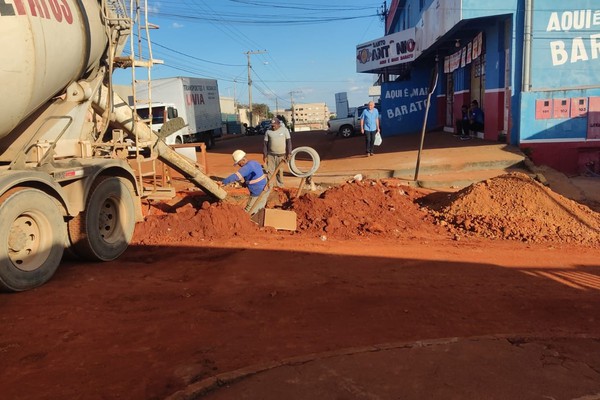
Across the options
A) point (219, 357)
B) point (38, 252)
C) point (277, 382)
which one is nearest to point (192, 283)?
point (38, 252)

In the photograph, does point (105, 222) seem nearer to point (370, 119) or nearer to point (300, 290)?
point (300, 290)

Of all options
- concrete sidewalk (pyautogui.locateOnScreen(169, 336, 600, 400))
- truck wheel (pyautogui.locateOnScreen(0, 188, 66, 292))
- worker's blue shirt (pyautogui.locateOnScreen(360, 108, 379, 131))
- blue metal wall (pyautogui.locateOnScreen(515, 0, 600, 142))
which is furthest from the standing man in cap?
concrete sidewalk (pyautogui.locateOnScreen(169, 336, 600, 400))

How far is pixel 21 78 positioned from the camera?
4.99 m

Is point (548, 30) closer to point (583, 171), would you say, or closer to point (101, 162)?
Result: point (583, 171)

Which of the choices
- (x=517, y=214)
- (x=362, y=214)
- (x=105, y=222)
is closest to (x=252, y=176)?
(x=362, y=214)

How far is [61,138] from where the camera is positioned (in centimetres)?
606

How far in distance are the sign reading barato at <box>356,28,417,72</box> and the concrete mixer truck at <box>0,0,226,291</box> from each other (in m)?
18.5

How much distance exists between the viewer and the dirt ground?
3.90 meters

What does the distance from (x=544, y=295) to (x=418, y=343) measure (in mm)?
2039

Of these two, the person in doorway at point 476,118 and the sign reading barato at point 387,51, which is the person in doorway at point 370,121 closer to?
the person in doorway at point 476,118

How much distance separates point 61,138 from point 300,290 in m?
3.35

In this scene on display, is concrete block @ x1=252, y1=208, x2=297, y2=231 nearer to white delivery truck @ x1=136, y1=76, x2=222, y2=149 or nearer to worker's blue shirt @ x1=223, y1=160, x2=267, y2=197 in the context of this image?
worker's blue shirt @ x1=223, y1=160, x2=267, y2=197

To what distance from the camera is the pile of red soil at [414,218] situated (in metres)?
8.03

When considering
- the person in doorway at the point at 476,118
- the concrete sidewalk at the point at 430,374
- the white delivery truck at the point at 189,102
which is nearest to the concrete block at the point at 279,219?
the concrete sidewalk at the point at 430,374
